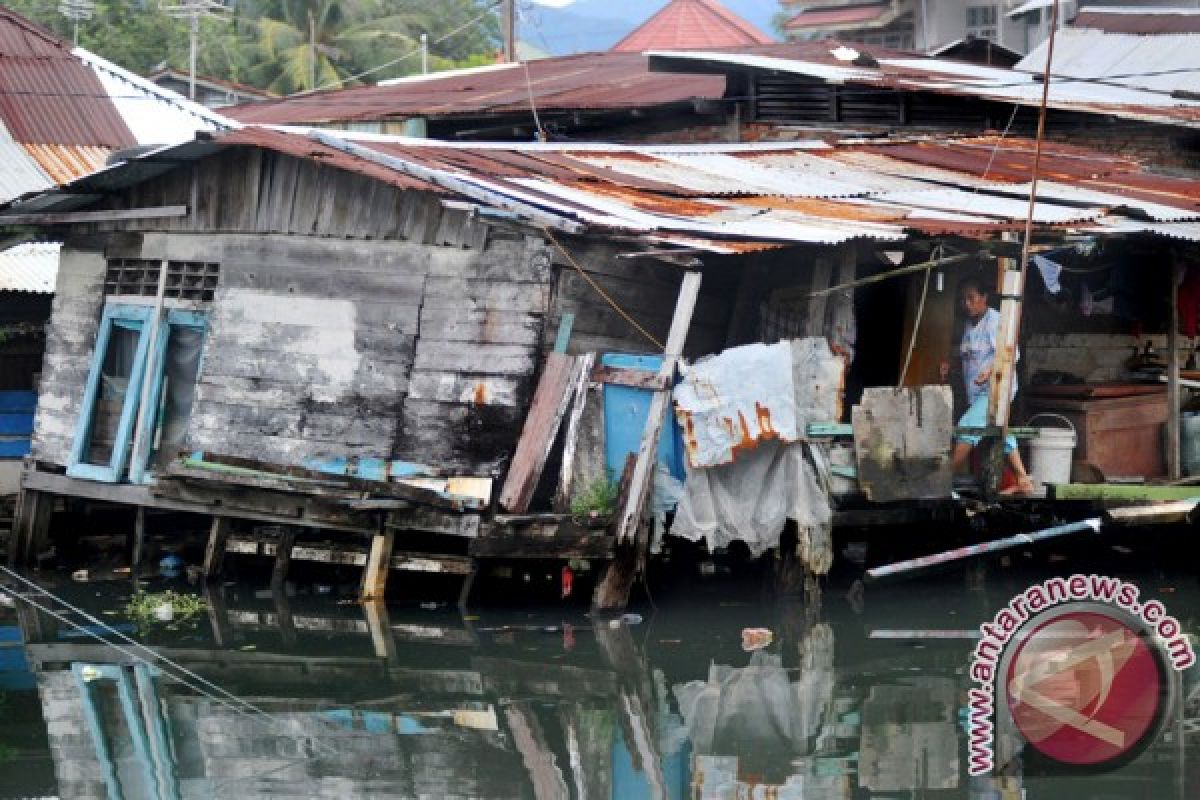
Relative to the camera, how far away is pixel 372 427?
14047 millimetres

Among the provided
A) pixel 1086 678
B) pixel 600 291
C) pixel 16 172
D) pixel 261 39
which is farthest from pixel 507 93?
pixel 261 39

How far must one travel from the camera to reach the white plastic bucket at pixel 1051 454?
45.3 feet

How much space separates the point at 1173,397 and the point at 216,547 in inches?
→ 293

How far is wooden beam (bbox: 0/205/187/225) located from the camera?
15484 mm

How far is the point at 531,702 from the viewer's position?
11.0 m

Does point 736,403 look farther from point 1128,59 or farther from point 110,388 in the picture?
point 1128,59

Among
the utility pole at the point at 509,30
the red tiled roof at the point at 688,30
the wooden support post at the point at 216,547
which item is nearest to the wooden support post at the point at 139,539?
the wooden support post at the point at 216,547

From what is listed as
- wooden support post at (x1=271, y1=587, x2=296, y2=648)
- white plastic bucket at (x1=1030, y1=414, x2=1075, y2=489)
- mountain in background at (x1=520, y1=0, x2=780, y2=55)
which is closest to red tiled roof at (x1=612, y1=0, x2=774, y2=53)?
wooden support post at (x1=271, y1=587, x2=296, y2=648)

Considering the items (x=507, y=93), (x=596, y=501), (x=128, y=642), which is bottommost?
(x=128, y=642)

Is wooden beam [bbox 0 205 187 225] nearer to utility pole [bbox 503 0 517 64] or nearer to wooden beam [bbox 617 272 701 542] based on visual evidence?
wooden beam [bbox 617 272 701 542]

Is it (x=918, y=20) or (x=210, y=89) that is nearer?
(x=210, y=89)

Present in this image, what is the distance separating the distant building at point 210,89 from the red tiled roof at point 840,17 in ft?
36.5

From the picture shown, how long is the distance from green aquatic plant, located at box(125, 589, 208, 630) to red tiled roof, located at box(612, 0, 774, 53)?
84.0 feet

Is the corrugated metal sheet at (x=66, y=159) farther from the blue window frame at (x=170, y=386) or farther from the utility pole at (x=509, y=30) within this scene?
the utility pole at (x=509, y=30)
